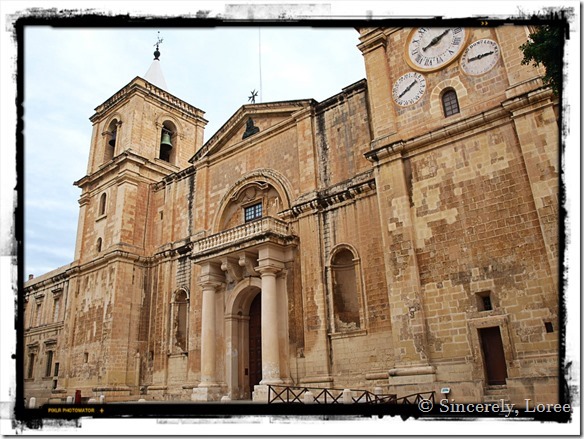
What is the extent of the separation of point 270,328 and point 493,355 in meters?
7.97

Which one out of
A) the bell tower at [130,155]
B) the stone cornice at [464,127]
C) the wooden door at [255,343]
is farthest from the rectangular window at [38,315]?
the stone cornice at [464,127]

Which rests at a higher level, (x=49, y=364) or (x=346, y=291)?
(x=346, y=291)

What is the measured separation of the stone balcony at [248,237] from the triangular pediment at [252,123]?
17.7 ft

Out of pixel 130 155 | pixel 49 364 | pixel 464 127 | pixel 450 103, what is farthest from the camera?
pixel 49 364

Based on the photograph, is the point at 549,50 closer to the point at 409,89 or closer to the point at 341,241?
the point at 409,89

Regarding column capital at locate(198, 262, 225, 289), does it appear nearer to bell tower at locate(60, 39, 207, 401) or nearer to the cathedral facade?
the cathedral facade

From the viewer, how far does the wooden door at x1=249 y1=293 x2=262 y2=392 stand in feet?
63.0

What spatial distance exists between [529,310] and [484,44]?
27.1 feet

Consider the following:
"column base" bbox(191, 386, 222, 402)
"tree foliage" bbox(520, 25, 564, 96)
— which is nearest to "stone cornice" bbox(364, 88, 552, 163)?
"tree foliage" bbox(520, 25, 564, 96)

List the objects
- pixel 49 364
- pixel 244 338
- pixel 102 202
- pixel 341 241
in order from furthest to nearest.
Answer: pixel 49 364 → pixel 102 202 → pixel 244 338 → pixel 341 241

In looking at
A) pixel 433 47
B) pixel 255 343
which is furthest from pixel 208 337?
pixel 433 47

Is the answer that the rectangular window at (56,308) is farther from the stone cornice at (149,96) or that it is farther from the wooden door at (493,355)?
the wooden door at (493,355)

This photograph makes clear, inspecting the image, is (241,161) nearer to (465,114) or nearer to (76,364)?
(465,114)

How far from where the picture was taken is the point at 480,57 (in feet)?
46.5
